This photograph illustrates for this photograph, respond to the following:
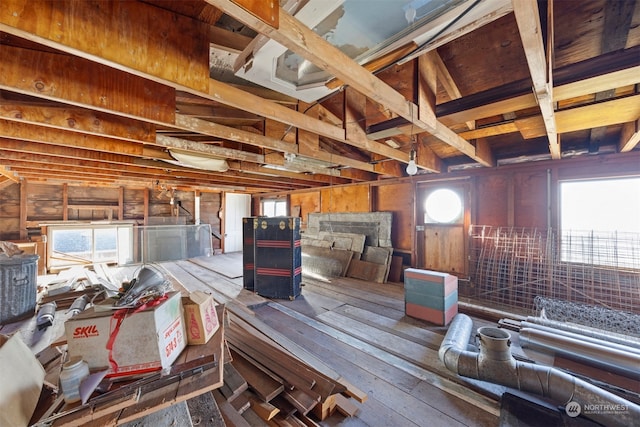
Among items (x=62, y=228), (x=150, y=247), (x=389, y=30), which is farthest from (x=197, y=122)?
(x=62, y=228)

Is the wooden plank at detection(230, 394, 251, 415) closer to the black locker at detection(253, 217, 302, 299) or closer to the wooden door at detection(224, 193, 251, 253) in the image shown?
the black locker at detection(253, 217, 302, 299)

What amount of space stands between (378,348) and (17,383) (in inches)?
92.0

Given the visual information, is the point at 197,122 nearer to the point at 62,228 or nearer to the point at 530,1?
the point at 530,1

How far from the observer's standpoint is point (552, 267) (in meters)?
3.00

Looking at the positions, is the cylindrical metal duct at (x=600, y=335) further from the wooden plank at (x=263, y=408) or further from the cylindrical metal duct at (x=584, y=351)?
the wooden plank at (x=263, y=408)

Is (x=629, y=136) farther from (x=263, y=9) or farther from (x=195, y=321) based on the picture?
(x=195, y=321)

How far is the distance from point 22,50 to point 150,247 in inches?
235

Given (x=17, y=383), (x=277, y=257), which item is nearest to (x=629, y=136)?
(x=277, y=257)

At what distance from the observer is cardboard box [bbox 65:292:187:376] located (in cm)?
111

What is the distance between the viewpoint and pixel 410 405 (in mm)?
1626

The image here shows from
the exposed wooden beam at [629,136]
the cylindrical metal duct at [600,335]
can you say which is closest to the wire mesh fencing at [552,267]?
the cylindrical metal duct at [600,335]

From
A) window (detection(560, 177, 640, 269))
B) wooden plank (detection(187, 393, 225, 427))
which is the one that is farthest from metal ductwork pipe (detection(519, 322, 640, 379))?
wooden plank (detection(187, 393, 225, 427))

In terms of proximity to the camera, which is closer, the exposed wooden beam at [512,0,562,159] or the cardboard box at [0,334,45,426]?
the exposed wooden beam at [512,0,562,159]

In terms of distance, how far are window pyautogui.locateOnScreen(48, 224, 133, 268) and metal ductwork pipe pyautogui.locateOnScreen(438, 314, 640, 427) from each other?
761 cm
